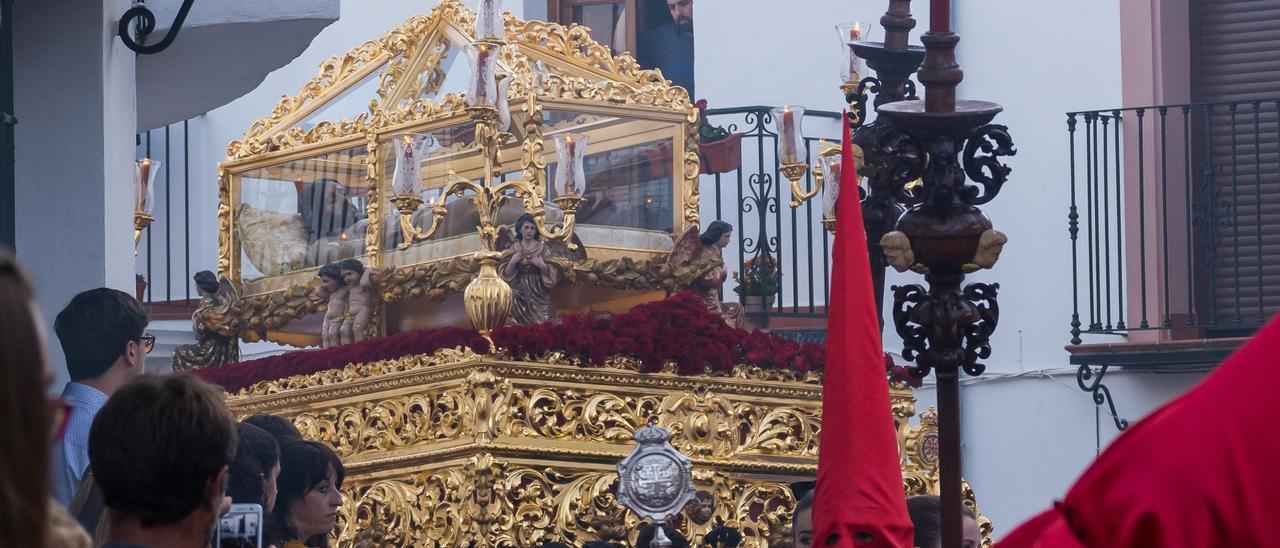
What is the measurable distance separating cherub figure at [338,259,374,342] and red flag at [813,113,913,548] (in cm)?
507

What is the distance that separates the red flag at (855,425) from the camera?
371cm

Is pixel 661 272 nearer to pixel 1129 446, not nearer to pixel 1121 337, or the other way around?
pixel 1121 337

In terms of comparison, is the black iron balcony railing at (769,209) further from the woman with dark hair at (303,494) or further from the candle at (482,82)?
the woman with dark hair at (303,494)

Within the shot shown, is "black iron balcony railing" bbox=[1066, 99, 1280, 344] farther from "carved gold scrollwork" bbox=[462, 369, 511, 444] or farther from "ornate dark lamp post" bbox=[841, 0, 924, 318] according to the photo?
"ornate dark lamp post" bbox=[841, 0, 924, 318]

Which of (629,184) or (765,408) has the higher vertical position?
(629,184)

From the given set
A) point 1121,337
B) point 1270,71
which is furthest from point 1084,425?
point 1270,71

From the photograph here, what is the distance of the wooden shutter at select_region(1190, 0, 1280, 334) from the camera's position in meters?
11.1

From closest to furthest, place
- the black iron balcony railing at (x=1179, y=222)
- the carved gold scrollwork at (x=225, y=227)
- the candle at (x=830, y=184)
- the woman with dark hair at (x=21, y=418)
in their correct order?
the woman with dark hair at (x=21, y=418) < the candle at (x=830, y=184) < the carved gold scrollwork at (x=225, y=227) < the black iron balcony railing at (x=1179, y=222)

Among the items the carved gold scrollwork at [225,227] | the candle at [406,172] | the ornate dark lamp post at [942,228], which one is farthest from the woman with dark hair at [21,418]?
the carved gold scrollwork at [225,227]

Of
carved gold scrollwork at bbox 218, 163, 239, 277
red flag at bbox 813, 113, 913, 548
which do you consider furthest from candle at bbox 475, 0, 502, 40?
red flag at bbox 813, 113, 913, 548

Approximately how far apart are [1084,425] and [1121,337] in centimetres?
51

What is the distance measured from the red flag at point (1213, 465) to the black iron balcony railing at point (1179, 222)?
9008 mm

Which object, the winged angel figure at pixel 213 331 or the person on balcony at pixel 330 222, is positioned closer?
the person on balcony at pixel 330 222

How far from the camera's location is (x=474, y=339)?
751cm
